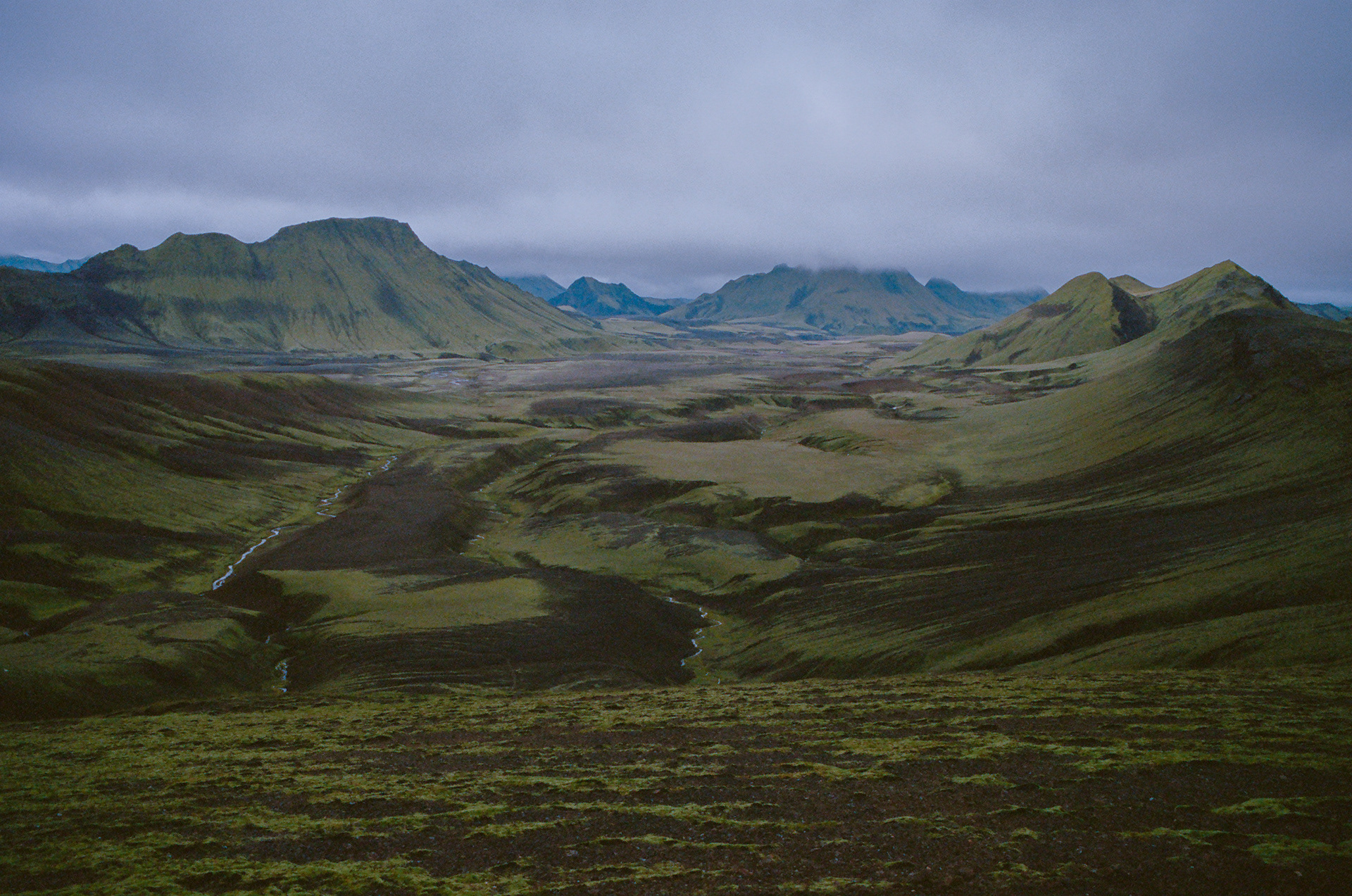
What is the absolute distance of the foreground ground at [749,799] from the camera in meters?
20.1

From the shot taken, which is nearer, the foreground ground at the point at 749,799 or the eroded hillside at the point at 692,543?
the foreground ground at the point at 749,799

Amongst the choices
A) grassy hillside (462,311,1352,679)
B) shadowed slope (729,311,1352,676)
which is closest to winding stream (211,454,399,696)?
grassy hillside (462,311,1352,679)

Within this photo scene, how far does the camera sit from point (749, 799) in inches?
1017

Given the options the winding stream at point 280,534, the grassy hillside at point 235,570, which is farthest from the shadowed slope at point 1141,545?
the winding stream at point 280,534

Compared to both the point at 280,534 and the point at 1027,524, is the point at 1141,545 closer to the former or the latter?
the point at 1027,524

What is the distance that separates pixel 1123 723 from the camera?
29891 mm

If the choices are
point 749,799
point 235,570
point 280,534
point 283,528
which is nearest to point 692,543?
point 235,570

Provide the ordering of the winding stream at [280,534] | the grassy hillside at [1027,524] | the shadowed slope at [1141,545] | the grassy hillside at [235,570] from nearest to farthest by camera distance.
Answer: the shadowed slope at [1141,545] → the grassy hillside at [1027,524] → the grassy hillside at [235,570] → the winding stream at [280,534]

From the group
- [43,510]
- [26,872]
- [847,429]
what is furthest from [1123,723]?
[847,429]

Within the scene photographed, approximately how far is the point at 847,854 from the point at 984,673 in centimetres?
2737

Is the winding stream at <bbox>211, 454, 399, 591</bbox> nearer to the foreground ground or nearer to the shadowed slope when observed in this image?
the foreground ground

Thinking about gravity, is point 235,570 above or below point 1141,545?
below

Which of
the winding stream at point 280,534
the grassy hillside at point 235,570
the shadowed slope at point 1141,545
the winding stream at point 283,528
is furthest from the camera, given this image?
the winding stream at point 283,528

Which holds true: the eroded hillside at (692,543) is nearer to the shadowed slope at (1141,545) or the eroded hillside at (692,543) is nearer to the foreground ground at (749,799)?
the shadowed slope at (1141,545)
